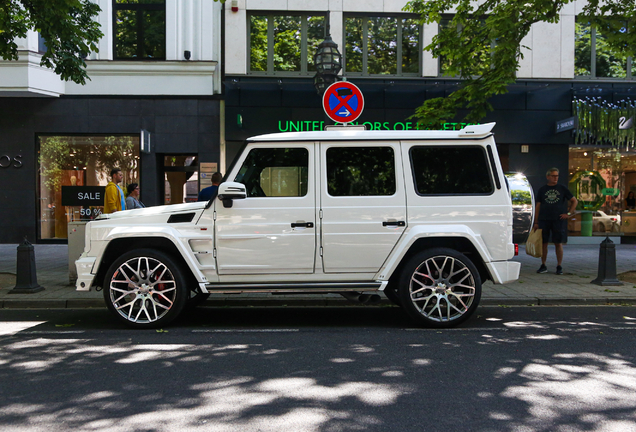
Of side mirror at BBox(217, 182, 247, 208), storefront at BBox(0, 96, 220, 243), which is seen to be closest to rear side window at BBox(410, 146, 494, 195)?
side mirror at BBox(217, 182, 247, 208)

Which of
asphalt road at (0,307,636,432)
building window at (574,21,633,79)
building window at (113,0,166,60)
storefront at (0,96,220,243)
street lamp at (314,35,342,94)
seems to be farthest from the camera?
building window at (574,21,633,79)

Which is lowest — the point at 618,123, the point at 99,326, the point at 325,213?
the point at 99,326

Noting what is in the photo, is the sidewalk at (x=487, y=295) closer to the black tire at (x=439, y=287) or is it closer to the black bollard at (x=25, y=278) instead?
the black bollard at (x=25, y=278)

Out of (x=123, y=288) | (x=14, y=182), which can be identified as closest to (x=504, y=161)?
(x=123, y=288)

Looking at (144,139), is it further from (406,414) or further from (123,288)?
(406,414)

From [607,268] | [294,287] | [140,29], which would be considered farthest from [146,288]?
[140,29]

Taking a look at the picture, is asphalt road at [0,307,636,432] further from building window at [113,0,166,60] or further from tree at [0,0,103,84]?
building window at [113,0,166,60]

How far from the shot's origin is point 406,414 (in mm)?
3379

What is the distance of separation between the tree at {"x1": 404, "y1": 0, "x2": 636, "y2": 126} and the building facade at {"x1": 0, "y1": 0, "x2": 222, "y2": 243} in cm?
684

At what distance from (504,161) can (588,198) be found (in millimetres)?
2896

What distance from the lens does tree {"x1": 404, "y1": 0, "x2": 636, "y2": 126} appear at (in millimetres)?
9648

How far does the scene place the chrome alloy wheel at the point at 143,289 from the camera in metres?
5.64

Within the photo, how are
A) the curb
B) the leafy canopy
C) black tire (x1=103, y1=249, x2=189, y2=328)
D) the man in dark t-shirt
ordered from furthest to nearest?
the man in dark t-shirt
the leafy canopy
the curb
black tire (x1=103, y1=249, x2=189, y2=328)

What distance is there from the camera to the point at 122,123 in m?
15.5
